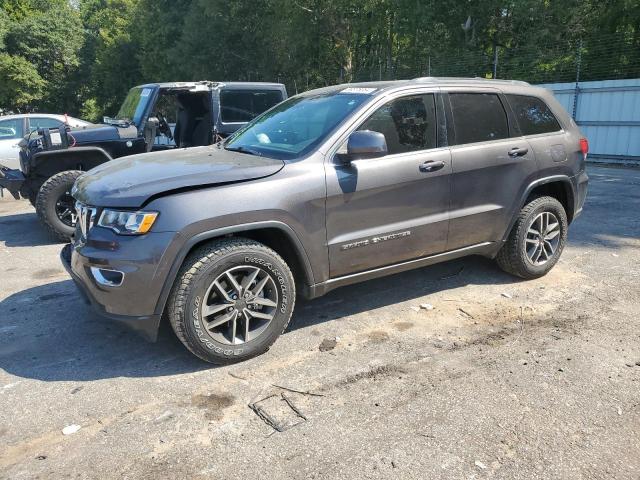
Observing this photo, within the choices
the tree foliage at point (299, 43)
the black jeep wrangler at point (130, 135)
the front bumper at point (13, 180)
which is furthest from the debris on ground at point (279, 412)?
the tree foliage at point (299, 43)

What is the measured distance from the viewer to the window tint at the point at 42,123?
1065cm

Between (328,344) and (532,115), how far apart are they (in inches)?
111

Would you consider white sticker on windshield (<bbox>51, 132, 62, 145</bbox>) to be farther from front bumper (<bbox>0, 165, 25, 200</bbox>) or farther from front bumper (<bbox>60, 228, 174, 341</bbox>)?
front bumper (<bbox>60, 228, 174, 341</bbox>)

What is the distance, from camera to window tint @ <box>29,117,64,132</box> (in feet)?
34.9

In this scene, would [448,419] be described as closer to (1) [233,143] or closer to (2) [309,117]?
(2) [309,117]

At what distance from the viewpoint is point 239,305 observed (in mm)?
3480

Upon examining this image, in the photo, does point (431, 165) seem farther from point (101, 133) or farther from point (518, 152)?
point (101, 133)

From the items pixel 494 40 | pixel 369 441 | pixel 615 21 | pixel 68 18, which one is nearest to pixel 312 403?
pixel 369 441

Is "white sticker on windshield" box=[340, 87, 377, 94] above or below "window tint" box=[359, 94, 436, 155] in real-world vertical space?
above

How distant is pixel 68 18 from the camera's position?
38188 millimetres

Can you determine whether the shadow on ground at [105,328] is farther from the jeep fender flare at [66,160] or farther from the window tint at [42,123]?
the window tint at [42,123]

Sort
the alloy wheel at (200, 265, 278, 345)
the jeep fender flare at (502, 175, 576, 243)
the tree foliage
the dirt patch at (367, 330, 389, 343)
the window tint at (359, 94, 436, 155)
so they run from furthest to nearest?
the tree foliage < the jeep fender flare at (502, 175, 576, 243) < the window tint at (359, 94, 436, 155) < the dirt patch at (367, 330, 389, 343) < the alloy wheel at (200, 265, 278, 345)

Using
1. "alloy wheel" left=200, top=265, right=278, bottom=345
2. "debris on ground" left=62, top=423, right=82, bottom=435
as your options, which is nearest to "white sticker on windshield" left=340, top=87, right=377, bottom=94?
"alloy wheel" left=200, top=265, right=278, bottom=345

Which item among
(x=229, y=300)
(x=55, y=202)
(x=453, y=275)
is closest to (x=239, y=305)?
(x=229, y=300)
